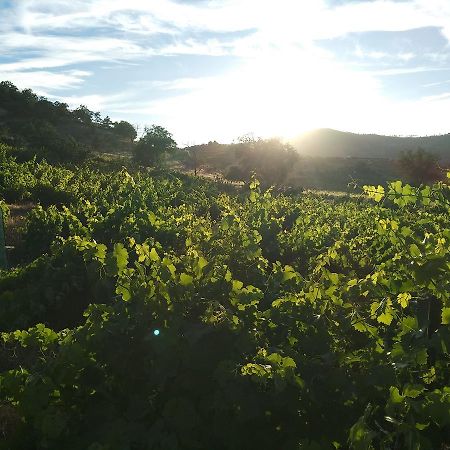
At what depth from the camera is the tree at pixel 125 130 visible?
7769 centimetres

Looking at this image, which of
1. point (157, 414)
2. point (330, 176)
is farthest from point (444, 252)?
point (330, 176)

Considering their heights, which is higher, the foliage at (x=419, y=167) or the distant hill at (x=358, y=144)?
the distant hill at (x=358, y=144)

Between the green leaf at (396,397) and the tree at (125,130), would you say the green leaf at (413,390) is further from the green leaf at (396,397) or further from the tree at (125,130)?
the tree at (125,130)

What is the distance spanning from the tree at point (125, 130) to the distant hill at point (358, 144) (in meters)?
48.2

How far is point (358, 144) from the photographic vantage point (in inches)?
5143

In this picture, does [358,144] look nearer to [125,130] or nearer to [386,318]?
[125,130]

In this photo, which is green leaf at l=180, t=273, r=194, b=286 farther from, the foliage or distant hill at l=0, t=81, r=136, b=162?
the foliage

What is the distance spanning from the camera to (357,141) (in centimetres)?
13362

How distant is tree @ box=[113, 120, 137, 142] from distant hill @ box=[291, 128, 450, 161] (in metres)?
48.2

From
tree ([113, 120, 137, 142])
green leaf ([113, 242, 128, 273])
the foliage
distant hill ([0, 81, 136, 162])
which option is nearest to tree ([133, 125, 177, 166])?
distant hill ([0, 81, 136, 162])

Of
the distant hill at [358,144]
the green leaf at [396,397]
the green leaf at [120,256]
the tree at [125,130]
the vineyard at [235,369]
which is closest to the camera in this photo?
the green leaf at [396,397]

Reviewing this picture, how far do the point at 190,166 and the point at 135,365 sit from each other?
207 feet

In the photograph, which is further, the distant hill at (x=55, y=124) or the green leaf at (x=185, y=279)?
the distant hill at (x=55, y=124)

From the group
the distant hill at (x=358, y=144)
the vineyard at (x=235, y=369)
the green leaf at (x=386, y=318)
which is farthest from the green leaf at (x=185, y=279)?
the distant hill at (x=358, y=144)
